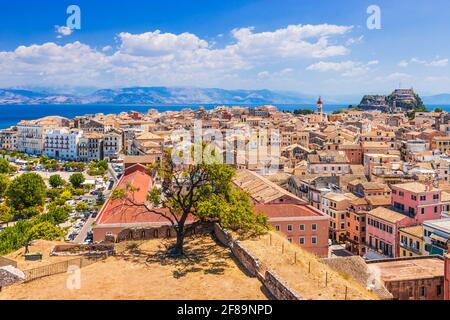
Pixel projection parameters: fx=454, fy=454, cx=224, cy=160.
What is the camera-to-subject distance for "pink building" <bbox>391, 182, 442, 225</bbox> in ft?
132

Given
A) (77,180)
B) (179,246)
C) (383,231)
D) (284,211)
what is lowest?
(383,231)

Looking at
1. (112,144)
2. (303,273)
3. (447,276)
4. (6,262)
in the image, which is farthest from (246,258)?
(112,144)

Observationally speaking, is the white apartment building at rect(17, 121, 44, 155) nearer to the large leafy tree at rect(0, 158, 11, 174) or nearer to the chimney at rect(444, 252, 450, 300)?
the large leafy tree at rect(0, 158, 11, 174)

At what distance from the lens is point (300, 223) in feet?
111

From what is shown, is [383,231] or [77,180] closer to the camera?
[383,231]

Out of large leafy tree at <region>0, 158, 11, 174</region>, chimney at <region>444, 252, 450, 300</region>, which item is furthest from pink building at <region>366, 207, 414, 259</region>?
large leafy tree at <region>0, 158, 11, 174</region>

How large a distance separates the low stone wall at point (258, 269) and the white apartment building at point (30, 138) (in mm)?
110232

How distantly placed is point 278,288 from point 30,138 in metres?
122

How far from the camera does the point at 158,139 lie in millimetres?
93500

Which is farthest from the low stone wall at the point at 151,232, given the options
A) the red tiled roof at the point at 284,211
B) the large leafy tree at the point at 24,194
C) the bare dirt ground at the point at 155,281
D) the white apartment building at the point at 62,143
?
the white apartment building at the point at 62,143

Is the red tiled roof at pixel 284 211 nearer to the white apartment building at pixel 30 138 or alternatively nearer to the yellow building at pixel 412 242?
the yellow building at pixel 412 242

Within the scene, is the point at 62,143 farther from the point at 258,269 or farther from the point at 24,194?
the point at 258,269

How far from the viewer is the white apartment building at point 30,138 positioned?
398 feet

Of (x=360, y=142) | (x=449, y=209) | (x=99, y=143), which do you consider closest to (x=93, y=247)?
(x=449, y=209)
